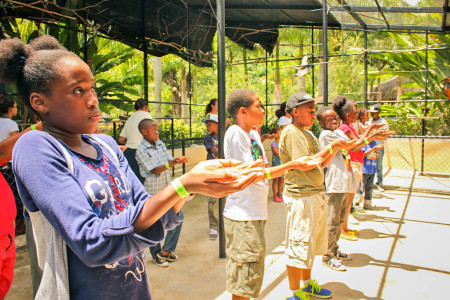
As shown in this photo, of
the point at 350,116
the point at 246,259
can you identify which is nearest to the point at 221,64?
the point at 350,116

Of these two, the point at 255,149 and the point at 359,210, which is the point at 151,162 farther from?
the point at 359,210

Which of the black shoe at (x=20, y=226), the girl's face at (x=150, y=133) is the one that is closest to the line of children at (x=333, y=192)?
the girl's face at (x=150, y=133)

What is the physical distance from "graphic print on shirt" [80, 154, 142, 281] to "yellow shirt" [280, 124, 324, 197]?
1.94 m

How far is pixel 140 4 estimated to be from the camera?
685 cm

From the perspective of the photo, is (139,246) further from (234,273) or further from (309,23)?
(309,23)

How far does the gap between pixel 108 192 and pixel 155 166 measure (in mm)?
2845

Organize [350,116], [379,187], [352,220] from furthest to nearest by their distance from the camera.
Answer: [379,187] < [352,220] < [350,116]

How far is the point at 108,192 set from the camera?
1157 mm

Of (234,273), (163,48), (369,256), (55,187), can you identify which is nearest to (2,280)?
(234,273)

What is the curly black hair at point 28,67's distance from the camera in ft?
3.61

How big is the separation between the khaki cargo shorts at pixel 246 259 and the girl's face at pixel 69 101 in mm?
1703

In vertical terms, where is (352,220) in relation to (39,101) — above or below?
below


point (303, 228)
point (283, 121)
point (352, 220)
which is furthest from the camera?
point (283, 121)

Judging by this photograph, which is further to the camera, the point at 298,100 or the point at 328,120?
the point at 328,120
